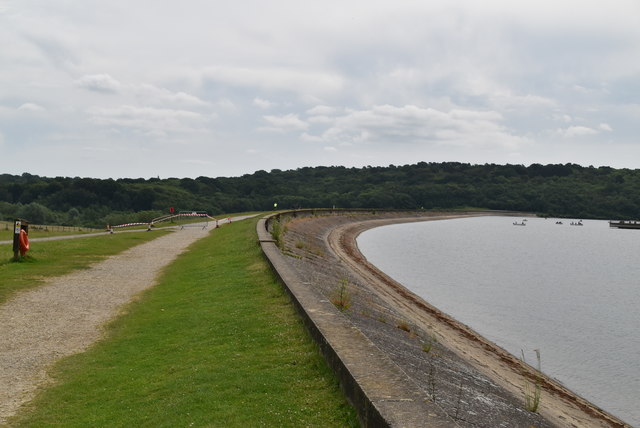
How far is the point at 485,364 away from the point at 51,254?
18.1 m

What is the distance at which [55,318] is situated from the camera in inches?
479

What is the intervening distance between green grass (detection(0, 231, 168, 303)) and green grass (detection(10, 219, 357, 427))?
5.46 m

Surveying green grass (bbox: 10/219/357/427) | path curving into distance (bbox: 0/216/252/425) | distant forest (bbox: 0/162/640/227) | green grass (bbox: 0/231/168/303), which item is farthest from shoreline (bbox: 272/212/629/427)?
distant forest (bbox: 0/162/640/227)

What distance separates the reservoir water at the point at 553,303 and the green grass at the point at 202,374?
1063cm

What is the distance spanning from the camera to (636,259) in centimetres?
5812

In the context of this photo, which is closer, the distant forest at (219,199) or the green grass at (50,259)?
the green grass at (50,259)

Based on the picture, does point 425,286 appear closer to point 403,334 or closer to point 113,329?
point 403,334

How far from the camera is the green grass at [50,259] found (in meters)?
16.4

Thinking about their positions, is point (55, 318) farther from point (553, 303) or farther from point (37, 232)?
point (37, 232)

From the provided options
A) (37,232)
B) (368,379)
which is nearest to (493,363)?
(368,379)

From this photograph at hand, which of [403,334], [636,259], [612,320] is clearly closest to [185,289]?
[403,334]

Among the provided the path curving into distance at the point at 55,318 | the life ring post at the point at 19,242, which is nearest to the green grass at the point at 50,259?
the life ring post at the point at 19,242

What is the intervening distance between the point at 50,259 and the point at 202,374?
16.6 meters

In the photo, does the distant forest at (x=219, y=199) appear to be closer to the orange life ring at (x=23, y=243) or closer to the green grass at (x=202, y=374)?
the orange life ring at (x=23, y=243)
